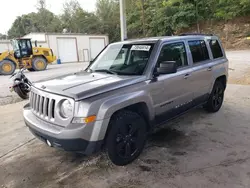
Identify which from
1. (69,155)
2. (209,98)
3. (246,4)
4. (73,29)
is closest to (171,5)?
(246,4)

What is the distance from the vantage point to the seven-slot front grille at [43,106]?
2594 mm

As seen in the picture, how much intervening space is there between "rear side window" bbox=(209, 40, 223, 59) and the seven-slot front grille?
3495mm

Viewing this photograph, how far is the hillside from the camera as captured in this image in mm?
24494

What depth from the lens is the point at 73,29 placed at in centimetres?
3378

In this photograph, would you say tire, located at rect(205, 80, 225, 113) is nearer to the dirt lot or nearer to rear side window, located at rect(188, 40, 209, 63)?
the dirt lot

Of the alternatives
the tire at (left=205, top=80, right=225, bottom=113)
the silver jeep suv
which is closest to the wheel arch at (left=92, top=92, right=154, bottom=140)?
the silver jeep suv

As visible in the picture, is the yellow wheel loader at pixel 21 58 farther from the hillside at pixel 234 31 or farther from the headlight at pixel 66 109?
the hillside at pixel 234 31

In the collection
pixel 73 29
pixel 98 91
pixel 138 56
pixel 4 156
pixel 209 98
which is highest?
pixel 73 29

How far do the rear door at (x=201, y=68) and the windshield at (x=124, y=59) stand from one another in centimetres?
106

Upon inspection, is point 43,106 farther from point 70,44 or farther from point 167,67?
point 70,44

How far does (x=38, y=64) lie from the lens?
51.7ft

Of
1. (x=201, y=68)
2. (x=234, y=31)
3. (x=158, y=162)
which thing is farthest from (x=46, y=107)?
(x=234, y=31)

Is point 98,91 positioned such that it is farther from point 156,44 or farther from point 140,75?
point 156,44

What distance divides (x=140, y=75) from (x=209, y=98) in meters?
2.28
